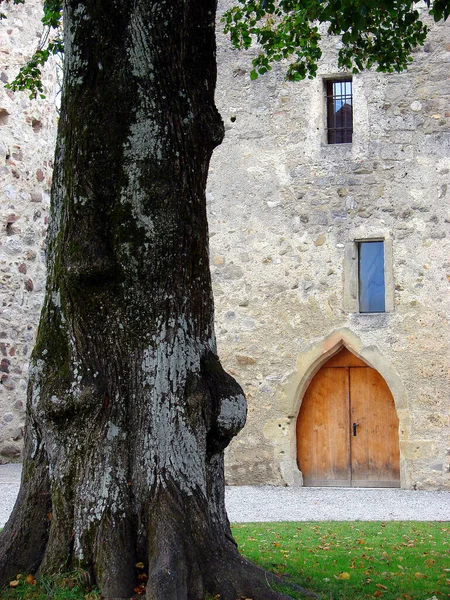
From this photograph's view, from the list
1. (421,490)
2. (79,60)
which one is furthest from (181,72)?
(421,490)

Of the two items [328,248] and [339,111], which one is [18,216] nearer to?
[328,248]

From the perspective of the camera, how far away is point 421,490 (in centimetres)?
1167

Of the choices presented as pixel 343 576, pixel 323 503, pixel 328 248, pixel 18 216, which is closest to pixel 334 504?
pixel 323 503

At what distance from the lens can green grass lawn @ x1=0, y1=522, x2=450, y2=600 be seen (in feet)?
15.9

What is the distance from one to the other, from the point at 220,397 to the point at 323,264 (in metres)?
7.65

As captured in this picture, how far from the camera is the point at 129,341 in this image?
15.1 ft

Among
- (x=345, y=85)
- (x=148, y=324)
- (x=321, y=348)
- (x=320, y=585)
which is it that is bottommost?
(x=320, y=585)

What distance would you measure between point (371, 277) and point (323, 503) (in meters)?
3.29

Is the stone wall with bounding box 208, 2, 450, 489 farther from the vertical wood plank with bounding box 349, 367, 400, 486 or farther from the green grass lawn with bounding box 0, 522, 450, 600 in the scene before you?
the green grass lawn with bounding box 0, 522, 450, 600

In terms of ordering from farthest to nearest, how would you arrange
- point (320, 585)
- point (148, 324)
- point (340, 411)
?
1. point (340, 411)
2. point (320, 585)
3. point (148, 324)

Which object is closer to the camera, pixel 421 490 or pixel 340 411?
pixel 421 490

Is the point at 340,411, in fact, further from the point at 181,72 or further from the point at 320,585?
the point at 181,72

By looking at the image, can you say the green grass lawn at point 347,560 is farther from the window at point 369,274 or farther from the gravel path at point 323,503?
the window at point 369,274

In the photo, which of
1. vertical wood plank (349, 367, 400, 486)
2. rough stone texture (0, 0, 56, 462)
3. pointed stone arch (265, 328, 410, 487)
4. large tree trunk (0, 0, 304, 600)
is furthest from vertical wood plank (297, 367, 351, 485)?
large tree trunk (0, 0, 304, 600)
